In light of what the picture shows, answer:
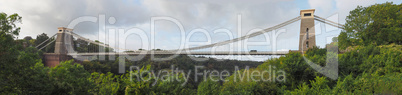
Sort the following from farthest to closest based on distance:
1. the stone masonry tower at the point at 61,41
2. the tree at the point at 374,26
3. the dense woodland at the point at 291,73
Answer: the stone masonry tower at the point at 61,41
the tree at the point at 374,26
the dense woodland at the point at 291,73

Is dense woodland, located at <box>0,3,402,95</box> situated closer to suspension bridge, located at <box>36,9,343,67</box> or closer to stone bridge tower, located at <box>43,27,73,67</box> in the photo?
suspension bridge, located at <box>36,9,343,67</box>

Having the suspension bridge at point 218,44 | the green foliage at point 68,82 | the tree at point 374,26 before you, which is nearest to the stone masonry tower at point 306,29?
the suspension bridge at point 218,44

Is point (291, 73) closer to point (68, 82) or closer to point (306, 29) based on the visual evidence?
point (306, 29)

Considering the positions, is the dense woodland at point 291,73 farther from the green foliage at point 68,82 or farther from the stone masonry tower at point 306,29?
the stone masonry tower at point 306,29

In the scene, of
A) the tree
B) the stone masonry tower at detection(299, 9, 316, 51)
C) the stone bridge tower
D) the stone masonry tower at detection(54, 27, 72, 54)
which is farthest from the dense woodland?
the stone masonry tower at detection(54, 27, 72, 54)

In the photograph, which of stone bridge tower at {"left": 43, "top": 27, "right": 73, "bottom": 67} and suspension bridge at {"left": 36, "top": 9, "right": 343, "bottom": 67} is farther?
stone bridge tower at {"left": 43, "top": 27, "right": 73, "bottom": 67}

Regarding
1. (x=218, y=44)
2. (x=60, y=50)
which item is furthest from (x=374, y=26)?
(x=60, y=50)
